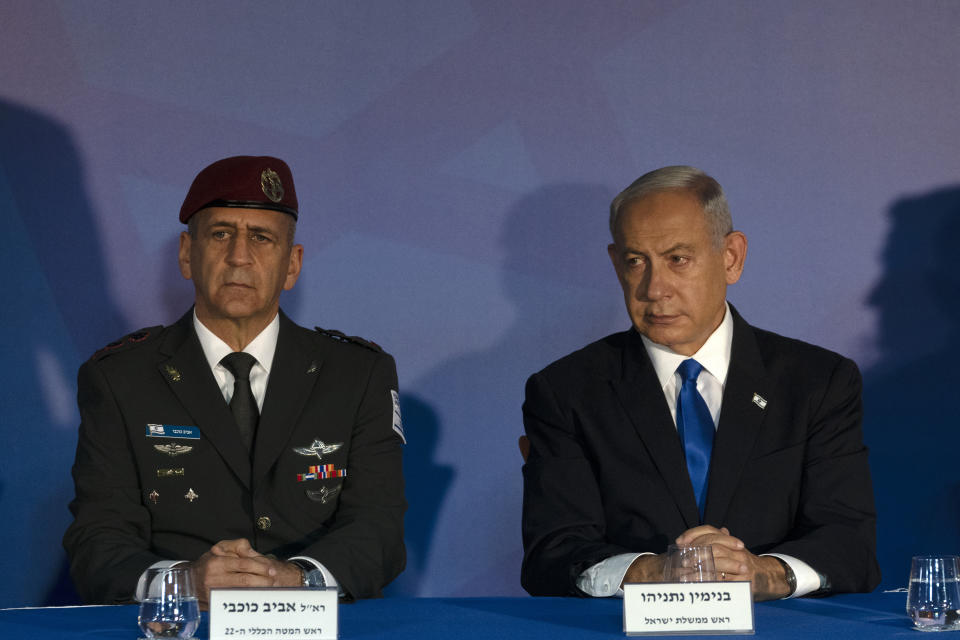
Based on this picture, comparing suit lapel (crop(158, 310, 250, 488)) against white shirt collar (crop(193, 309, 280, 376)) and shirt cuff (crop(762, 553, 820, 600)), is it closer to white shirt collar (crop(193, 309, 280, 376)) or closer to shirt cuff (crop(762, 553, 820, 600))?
white shirt collar (crop(193, 309, 280, 376))

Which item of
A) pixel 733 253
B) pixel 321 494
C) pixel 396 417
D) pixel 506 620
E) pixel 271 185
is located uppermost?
pixel 271 185

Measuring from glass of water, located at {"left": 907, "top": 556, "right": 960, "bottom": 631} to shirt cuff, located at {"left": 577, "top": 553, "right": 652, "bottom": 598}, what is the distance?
619mm

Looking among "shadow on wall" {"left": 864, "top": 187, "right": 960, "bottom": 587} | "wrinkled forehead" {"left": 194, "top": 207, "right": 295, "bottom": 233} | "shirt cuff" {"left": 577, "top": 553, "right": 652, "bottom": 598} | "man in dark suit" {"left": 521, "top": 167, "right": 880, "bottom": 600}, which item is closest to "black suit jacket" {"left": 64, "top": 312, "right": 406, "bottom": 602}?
"wrinkled forehead" {"left": 194, "top": 207, "right": 295, "bottom": 233}

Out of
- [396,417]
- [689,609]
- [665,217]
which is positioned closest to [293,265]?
[396,417]

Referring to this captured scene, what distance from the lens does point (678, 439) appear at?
2791 mm

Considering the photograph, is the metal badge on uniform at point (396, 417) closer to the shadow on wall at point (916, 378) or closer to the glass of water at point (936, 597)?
the glass of water at point (936, 597)

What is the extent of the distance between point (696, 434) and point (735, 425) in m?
0.10

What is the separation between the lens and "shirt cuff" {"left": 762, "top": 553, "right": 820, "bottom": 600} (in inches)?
92.5

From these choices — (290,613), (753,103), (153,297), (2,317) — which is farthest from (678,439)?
(2,317)

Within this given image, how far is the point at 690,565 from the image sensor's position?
1977 millimetres

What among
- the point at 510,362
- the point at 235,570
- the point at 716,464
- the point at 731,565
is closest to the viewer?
the point at 731,565

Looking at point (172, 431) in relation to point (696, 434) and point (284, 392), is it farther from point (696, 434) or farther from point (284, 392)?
point (696, 434)

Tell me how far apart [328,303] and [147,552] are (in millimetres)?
1349

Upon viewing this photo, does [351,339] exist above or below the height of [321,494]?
above
